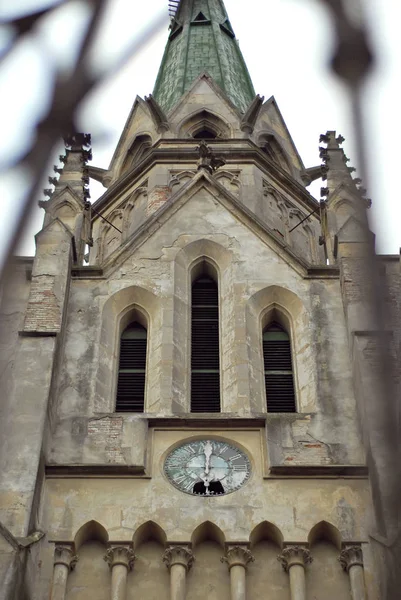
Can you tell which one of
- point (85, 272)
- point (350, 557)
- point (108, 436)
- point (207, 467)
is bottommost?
point (350, 557)

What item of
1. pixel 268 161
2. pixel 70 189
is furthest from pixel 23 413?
pixel 268 161

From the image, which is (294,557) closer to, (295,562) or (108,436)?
(295,562)

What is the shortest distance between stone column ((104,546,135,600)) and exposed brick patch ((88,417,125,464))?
144 cm

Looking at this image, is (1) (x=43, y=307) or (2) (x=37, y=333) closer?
(2) (x=37, y=333)

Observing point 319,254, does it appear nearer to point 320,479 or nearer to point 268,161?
point 268,161

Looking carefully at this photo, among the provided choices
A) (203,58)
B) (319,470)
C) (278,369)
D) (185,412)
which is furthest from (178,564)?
(203,58)

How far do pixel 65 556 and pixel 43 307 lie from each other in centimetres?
464

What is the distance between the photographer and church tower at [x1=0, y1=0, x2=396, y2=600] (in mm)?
14234

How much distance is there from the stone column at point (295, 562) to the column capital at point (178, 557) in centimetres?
109

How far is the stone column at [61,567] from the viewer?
13805 mm

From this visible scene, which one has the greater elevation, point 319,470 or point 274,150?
point 274,150

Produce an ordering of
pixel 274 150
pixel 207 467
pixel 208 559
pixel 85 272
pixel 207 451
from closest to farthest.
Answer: pixel 208 559 → pixel 207 467 → pixel 207 451 → pixel 85 272 → pixel 274 150

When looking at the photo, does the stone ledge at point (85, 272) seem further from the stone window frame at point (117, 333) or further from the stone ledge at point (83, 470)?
the stone ledge at point (83, 470)

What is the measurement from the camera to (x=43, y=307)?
1767cm
